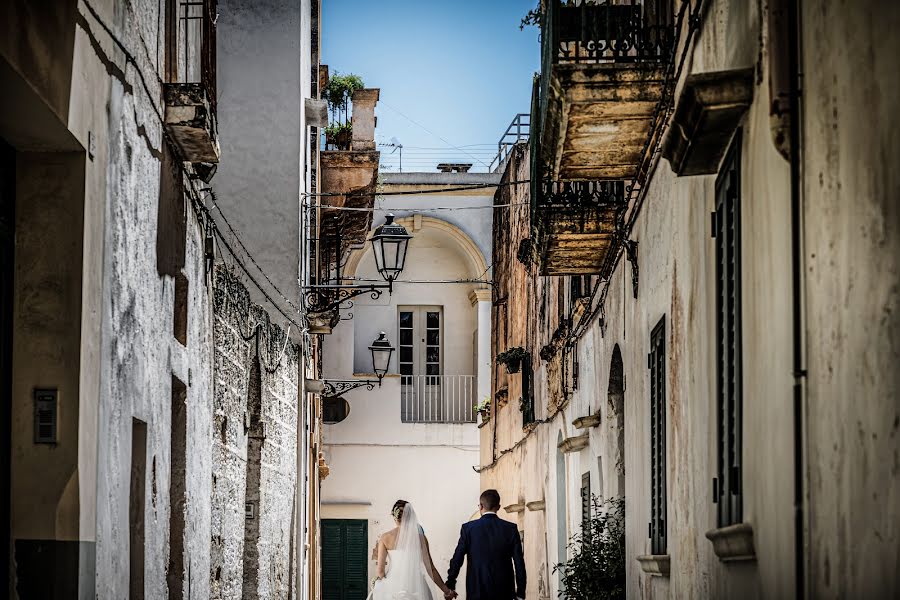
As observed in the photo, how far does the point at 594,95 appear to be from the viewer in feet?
28.4

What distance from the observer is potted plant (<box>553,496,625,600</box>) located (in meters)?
11.6

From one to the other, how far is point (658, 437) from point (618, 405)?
10.9 feet

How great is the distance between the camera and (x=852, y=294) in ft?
12.7

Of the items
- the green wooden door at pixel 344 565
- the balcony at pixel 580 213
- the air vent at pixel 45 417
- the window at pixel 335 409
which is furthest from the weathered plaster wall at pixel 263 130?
the green wooden door at pixel 344 565

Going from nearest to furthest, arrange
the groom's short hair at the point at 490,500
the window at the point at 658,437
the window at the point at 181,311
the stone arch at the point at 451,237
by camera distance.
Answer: the window at the point at 658,437 < the window at the point at 181,311 < the groom's short hair at the point at 490,500 < the stone arch at the point at 451,237

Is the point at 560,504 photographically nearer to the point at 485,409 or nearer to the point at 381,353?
the point at 381,353

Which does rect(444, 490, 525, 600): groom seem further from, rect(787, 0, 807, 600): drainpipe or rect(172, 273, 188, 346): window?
rect(787, 0, 807, 600): drainpipe

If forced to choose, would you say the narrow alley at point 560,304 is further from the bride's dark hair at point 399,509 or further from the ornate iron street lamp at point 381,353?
the ornate iron street lamp at point 381,353

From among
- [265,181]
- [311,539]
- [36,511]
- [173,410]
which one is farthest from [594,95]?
[311,539]

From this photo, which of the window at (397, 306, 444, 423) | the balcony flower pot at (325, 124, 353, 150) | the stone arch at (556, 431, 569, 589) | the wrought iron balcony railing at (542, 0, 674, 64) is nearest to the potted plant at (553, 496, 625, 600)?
the wrought iron balcony railing at (542, 0, 674, 64)

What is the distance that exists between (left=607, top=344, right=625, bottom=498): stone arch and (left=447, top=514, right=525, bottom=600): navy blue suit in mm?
1086

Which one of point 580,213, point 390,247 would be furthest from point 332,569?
point 580,213

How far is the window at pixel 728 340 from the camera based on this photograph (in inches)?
234

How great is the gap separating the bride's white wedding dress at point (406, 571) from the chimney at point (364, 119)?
9.67m
